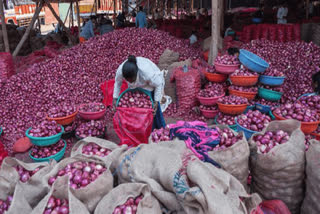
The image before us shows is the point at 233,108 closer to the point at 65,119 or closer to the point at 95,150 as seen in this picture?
the point at 95,150

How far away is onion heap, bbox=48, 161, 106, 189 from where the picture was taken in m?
1.63

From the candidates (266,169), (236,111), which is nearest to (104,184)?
(266,169)

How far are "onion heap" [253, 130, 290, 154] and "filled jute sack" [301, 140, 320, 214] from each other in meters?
0.23

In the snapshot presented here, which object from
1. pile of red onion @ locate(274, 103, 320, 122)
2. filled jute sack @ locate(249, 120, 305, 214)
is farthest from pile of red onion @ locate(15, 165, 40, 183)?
pile of red onion @ locate(274, 103, 320, 122)

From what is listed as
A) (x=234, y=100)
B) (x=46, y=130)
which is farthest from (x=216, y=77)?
(x=46, y=130)

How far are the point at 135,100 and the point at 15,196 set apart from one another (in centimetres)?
196

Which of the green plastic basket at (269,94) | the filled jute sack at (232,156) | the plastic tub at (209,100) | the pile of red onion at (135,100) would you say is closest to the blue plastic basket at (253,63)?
the green plastic basket at (269,94)

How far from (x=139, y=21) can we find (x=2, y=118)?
20.9 feet

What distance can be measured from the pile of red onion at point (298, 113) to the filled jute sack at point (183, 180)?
149 cm

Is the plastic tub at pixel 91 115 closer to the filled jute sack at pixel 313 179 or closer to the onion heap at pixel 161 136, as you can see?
the onion heap at pixel 161 136

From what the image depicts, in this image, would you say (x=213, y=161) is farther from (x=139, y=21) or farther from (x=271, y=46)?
(x=139, y=21)

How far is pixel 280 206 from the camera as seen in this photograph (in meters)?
1.85

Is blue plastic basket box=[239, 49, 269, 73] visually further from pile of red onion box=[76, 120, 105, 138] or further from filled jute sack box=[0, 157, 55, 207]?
filled jute sack box=[0, 157, 55, 207]

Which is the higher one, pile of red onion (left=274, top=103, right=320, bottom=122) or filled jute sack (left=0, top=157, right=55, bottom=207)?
pile of red onion (left=274, top=103, right=320, bottom=122)
